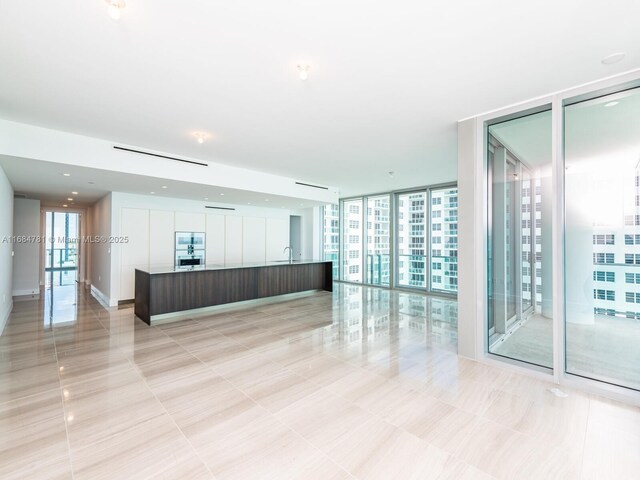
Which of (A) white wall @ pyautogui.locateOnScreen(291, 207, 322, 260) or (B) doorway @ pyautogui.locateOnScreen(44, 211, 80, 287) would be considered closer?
(B) doorway @ pyautogui.locateOnScreen(44, 211, 80, 287)

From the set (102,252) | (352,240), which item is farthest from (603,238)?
(102,252)

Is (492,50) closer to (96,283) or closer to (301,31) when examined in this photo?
(301,31)

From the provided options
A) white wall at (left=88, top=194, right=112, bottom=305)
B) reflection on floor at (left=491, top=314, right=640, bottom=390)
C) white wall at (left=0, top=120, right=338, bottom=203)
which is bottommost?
reflection on floor at (left=491, top=314, right=640, bottom=390)

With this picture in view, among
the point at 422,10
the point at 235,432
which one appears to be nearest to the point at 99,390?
the point at 235,432

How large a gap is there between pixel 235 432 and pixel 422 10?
126 inches

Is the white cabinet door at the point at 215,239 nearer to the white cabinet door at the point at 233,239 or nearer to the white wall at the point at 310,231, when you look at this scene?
the white cabinet door at the point at 233,239

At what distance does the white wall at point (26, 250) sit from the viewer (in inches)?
288

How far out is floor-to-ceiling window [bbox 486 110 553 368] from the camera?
3.16 meters

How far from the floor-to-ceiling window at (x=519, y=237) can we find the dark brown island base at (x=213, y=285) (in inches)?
176

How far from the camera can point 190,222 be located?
293 inches

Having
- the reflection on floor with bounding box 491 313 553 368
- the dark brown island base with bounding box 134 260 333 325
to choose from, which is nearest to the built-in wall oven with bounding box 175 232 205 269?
the dark brown island base with bounding box 134 260 333 325

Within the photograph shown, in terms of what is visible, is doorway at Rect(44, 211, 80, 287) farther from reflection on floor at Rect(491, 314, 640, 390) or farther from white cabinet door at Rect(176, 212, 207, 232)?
reflection on floor at Rect(491, 314, 640, 390)

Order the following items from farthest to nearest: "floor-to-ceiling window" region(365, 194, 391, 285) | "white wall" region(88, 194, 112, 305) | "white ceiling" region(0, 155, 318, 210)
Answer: "floor-to-ceiling window" region(365, 194, 391, 285) → "white wall" region(88, 194, 112, 305) → "white ceiling" region(0, 155, 318, 210)

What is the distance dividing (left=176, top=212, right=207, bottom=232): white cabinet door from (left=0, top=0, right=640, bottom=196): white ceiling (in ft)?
10.9
